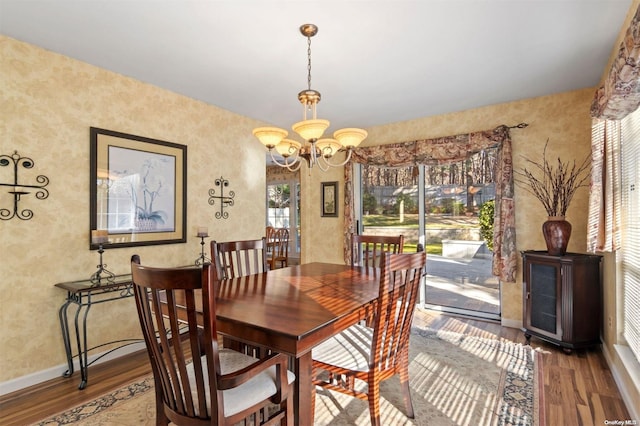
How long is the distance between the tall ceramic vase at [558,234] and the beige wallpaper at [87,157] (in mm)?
492

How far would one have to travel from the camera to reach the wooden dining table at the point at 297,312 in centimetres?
133

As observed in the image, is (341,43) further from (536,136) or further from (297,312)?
(536,136)

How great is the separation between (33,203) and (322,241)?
3.46 meters

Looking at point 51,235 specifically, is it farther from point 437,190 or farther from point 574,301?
point 574,301

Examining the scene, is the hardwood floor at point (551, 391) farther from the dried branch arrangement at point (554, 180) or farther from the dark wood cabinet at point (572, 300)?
the dried branch arrangement at point (554, 180)

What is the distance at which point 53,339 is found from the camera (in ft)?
8.30

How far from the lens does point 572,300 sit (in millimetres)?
2826

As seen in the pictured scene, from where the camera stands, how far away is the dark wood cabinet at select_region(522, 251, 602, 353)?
9.29ft

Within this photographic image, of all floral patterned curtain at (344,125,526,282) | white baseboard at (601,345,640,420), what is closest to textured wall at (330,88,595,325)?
floral patterned curtain at (344,125,526,282)

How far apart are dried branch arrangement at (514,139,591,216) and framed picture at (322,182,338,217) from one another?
237 cm

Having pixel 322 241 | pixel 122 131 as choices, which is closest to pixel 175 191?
pixel 122 131

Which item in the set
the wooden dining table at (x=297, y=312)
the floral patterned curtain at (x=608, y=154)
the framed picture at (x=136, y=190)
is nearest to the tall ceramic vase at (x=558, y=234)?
the floral patterned curtain at (x=608, y=154)

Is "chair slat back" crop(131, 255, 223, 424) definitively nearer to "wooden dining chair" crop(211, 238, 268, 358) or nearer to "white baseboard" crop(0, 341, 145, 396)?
"wooden dining chair" crop(211, 238, 268, 358)

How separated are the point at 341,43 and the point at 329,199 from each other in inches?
109
